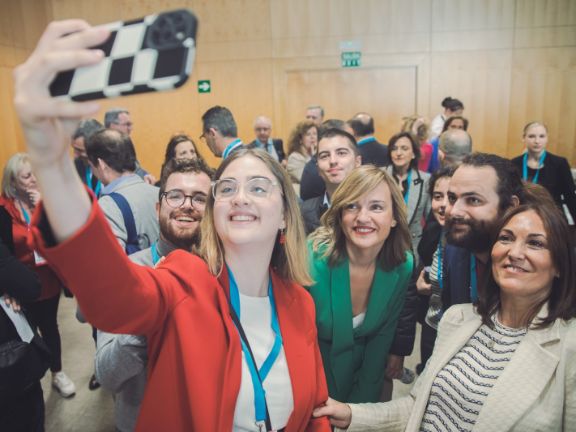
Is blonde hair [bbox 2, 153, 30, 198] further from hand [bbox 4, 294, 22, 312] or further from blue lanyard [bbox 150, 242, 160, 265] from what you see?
blue lanyard [bbox 150, 242, 160, 265]

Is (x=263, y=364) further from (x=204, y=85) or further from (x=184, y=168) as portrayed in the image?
(x=204, y=85)

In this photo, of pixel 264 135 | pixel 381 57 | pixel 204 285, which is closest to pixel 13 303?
pixel 204 285

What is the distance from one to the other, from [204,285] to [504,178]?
1.56 meters

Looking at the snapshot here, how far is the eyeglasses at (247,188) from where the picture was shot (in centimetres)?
137

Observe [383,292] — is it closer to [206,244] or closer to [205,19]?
[206,244]

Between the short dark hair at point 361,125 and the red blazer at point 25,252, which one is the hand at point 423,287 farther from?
the short dark hair at point 361,125

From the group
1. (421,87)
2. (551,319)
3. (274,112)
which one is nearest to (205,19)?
(274,112)

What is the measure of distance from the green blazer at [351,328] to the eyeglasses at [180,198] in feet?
1.97

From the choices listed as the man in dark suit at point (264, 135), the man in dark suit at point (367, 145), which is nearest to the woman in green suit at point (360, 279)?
the man in dark suit at point (367, 145)

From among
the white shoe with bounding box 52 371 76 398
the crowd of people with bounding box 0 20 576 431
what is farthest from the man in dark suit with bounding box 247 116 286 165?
the white shoe with bounding box 52 371 76 398

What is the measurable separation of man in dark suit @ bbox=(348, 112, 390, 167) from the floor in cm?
203

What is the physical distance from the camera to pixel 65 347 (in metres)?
3.93

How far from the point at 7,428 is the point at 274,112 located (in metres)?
7.12

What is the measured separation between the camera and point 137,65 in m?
0.65
